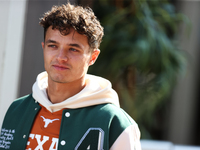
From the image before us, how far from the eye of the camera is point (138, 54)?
3.41m

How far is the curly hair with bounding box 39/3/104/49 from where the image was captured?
156cm

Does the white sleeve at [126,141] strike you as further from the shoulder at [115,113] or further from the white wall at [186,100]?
the white wall at [186,100]

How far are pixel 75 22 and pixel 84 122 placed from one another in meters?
0.47

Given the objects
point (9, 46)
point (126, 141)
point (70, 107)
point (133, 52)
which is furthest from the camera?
point (133, 52)

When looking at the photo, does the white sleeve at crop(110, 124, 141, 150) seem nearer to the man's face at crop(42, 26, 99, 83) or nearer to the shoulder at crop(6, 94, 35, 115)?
the man's face at crop(42, 26, 99, 83)

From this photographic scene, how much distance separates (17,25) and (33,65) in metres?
0.61

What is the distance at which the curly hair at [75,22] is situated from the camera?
1562 mm

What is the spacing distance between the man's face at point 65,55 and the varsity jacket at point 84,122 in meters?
0.12

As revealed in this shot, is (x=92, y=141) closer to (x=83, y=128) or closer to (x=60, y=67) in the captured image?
(x=83, y=128)

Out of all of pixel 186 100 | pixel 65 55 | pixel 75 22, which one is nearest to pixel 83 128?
pixel 65 55

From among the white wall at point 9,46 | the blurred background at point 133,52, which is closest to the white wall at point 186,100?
the blurred background at point 133,52

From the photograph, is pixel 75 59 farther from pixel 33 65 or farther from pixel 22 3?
pixel 33 65

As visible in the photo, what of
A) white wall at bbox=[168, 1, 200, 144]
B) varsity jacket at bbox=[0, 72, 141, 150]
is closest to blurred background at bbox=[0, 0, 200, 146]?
white wall at bbox=[168, 1, 200, 144]

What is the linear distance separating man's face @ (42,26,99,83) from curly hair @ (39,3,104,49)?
23mm
